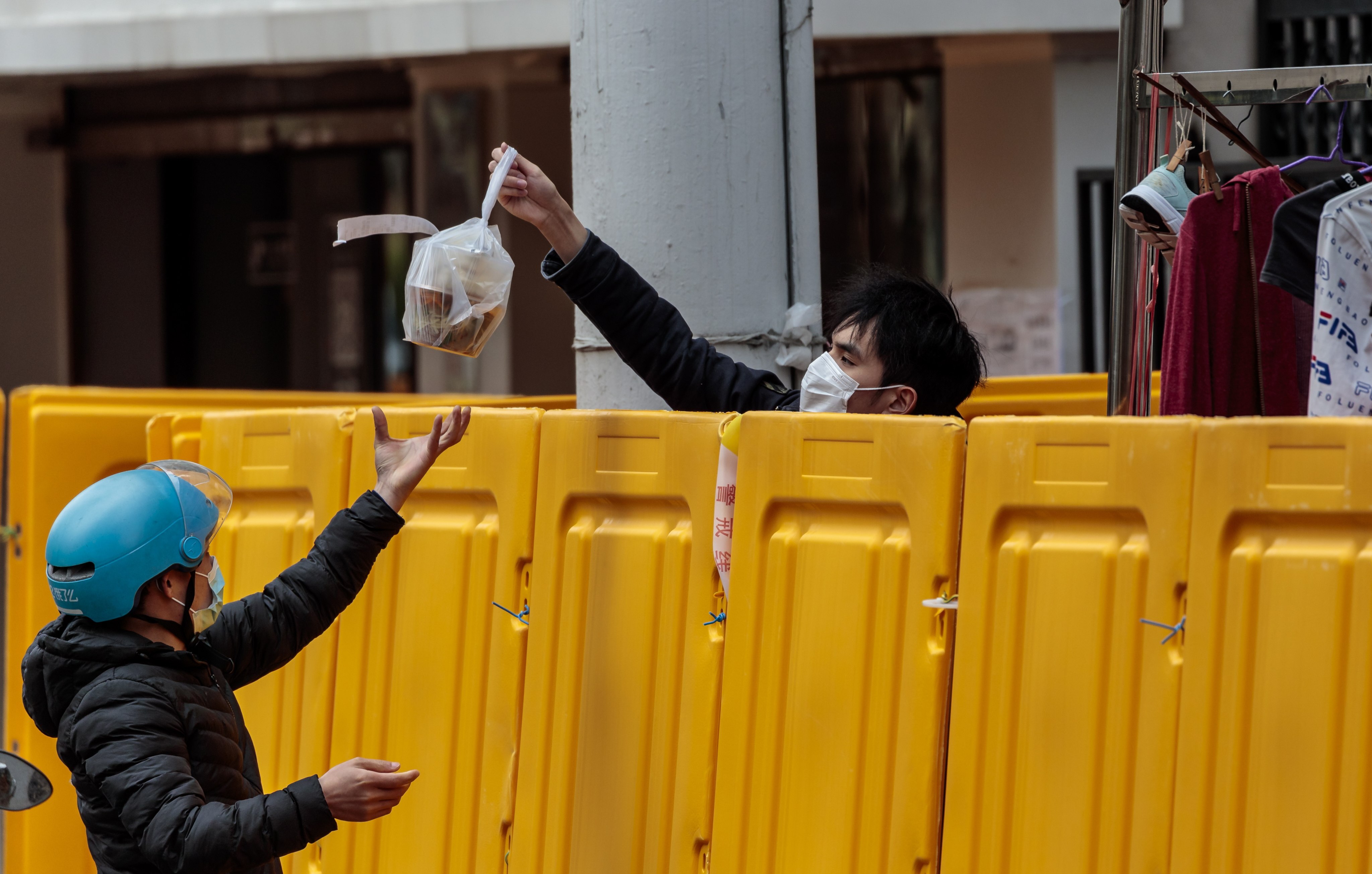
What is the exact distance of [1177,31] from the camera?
7465 mm

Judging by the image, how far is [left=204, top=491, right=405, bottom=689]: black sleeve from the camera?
2.81m

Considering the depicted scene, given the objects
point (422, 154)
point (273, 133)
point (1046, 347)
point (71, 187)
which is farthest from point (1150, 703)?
point (71, 187)

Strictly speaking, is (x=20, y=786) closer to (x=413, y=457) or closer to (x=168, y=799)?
(x=168, y=799)

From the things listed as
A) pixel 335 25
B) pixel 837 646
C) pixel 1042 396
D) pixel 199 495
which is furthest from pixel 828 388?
pixel 335 25

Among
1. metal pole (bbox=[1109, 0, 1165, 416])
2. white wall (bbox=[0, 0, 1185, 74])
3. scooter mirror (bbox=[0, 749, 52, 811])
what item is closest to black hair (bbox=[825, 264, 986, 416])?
metal pole (bbox=[1109, 0, 1165, 416])

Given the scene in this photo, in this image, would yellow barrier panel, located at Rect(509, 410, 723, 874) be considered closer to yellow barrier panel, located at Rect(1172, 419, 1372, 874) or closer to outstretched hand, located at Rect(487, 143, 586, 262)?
outstretched hand, located at Rect(487, 143, 586, 262)

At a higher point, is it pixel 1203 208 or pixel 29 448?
pixel 1203 208

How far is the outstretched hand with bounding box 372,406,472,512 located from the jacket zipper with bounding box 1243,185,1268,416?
1.65 m

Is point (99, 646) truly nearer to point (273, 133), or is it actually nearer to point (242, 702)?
point (242, 702)

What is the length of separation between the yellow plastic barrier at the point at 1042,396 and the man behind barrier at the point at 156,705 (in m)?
2.59

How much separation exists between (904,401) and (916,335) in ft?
0.50

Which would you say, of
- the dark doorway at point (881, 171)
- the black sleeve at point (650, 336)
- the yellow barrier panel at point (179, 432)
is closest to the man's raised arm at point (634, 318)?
the black sleeve at point (650, 336)

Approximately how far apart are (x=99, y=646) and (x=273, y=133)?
29.7ft

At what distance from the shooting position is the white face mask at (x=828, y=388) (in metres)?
3.12
